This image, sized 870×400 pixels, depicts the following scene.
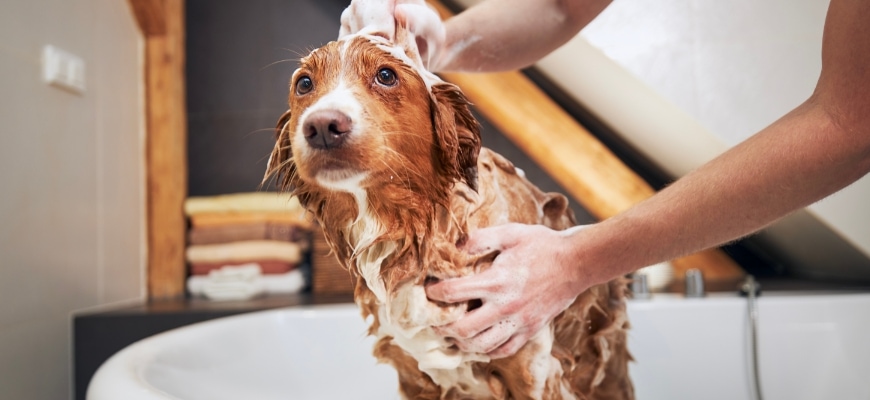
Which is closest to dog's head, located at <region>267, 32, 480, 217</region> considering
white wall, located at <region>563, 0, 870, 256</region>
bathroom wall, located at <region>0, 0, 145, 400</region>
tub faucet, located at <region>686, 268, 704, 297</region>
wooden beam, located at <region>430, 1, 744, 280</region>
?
white wall, located at <region>563, 0, 870, 256</region>

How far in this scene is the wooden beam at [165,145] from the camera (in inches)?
69.6

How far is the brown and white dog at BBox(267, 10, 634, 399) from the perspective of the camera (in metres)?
0.57

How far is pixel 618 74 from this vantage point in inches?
33.2

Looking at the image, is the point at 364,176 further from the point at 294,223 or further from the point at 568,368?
the point at 294,223

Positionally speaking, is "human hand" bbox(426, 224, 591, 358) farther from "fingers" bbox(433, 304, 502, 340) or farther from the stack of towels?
the stack of towels

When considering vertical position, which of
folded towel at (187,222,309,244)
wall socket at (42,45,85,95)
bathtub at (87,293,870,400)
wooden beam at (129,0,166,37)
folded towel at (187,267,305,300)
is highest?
wooden beam at (129,0,166,37)

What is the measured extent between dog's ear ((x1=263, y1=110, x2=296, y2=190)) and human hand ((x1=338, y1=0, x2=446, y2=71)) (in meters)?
0.13

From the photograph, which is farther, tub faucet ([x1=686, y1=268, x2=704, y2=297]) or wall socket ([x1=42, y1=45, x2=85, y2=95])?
wall socket ([x1=42, y1=45, x2=85, y2=95])

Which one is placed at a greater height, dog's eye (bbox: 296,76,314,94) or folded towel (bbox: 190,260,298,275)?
dog's eye (bbox: 296,76,314,94)

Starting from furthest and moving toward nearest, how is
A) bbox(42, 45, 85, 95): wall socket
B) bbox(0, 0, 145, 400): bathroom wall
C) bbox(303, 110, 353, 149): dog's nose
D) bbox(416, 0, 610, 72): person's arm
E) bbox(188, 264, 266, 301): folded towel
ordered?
bbox(188, 264, 266, 301): folded towel, bbox(42, 45, 85, 95): wall socket, bbox(0, 0, 145, 400): bathroom wall, bbox(416, 0, 610, 72): person's arm, bbox(303, 110, 353, 149): dog's nose

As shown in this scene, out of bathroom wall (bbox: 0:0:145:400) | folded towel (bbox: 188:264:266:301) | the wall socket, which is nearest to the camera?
bathroom wall (bbox: 0:0:145:400)

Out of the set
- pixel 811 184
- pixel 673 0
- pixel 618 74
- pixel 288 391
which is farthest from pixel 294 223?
pixel 811 184

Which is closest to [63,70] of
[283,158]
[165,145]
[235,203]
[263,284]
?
[165,145]

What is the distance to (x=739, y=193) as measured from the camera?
602mm
